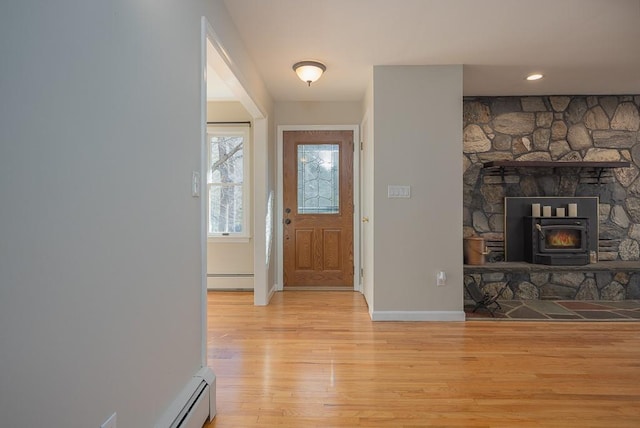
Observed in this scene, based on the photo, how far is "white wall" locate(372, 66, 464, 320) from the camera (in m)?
3.53

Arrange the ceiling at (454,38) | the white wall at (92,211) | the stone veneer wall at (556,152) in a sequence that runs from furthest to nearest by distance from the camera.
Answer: the stone veneer wall at (556,152), the ceiling at (454,38), the white wall at (92,211)

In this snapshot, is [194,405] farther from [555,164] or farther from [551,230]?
[555,164]

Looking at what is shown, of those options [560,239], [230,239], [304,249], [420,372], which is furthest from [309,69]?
[560,239]

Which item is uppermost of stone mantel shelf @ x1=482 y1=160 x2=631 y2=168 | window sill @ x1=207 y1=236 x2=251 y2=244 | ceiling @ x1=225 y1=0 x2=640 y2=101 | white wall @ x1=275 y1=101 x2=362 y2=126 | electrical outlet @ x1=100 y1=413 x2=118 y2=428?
ceiling @ x1=225 y1=0 x2=640 y2=101

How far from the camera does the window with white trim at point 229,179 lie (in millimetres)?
4770

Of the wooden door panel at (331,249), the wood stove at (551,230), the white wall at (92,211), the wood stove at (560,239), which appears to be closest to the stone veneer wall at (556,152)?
the wood stove at (551,230)

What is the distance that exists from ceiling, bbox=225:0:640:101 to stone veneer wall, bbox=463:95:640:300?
44 centimetres

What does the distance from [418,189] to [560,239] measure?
82.3 inches

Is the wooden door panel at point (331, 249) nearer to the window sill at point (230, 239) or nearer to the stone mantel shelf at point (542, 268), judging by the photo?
the window sill at point (230, 239)

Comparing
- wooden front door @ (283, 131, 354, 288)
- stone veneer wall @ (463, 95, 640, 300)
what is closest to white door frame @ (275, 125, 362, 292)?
wooden front door @ (283, 131, 354, 288)

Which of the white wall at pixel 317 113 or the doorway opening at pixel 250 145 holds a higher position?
the white wall at pixel 317 113

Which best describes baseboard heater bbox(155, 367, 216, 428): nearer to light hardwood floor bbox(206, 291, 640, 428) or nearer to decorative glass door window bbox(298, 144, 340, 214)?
light hardwood floor bbox(206, 291, 640, 428)

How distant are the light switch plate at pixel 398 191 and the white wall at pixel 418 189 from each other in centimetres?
4

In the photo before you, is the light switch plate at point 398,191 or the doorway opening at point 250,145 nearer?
the doorway opening at point 250,145
